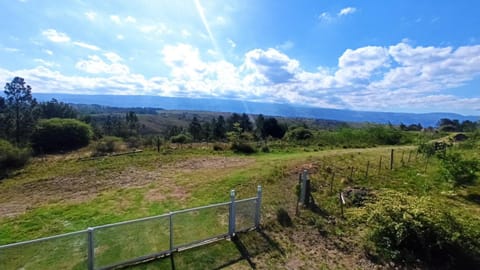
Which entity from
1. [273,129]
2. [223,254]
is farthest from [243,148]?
[273,129]

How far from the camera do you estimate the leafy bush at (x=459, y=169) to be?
365 inches

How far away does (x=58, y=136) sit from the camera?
23531 mm

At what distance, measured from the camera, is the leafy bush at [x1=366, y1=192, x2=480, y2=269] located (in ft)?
18.1

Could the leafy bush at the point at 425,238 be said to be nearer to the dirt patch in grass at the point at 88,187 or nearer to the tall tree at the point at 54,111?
the dirt patch in grass at the point at 88,187

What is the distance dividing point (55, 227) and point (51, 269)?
2.75 metres

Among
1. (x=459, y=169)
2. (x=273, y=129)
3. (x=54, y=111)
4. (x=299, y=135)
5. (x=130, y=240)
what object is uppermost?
(x=54, y=111)

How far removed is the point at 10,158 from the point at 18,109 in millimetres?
19566

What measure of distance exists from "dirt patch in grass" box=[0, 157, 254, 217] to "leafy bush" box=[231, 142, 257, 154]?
4648 millimetres

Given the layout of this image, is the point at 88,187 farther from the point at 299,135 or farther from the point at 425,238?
the point at 299,135

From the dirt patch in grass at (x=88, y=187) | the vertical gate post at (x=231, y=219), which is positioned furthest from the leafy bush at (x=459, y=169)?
the dirt patch in grass at (x=88, y=187)

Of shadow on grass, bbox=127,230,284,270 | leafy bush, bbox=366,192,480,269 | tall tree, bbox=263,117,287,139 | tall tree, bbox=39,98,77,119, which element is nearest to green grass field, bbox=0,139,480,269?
shadow on grass, bbox=127,230,284,270

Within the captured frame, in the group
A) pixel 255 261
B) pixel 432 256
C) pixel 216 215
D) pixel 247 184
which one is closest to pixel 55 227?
pixel 216 215

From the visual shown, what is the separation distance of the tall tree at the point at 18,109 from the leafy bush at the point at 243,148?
21795 millimetres

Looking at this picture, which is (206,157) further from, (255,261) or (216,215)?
(255,261)
